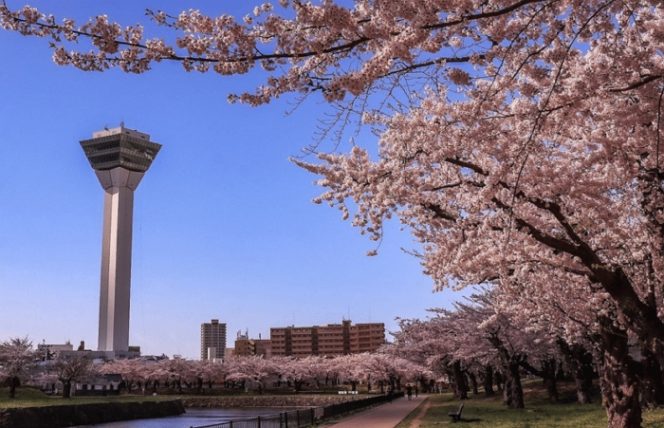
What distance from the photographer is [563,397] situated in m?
41.8

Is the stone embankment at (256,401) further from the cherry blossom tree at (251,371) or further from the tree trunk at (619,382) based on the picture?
the tree trunk at (619,382)

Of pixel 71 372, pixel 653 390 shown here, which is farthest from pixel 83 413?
pixel 653 390

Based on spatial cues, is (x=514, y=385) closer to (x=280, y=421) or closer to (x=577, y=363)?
(x=577, y=363)

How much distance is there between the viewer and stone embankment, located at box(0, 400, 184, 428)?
3709cm

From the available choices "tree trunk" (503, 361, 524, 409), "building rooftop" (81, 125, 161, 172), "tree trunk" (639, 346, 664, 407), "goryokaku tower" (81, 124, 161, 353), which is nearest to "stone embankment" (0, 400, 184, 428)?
"tree trunk" (503, 361, 524, 409)

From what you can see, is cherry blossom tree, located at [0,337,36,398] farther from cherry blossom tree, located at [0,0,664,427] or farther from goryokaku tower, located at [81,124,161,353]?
goryokaku tower, located at [81,124,161,353]

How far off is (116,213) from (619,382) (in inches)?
5898

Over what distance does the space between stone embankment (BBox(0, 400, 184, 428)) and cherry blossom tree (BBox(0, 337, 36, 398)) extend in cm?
1953

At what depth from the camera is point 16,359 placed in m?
68.2

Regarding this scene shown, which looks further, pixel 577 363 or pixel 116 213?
→ pixel 116 213

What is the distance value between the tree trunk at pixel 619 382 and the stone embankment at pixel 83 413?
31778 mm

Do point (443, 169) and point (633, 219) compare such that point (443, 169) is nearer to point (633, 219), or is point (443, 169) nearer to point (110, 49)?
point (633, 219)

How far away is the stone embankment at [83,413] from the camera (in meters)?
37.1

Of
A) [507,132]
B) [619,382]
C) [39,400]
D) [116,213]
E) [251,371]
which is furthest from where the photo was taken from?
[116,213]
